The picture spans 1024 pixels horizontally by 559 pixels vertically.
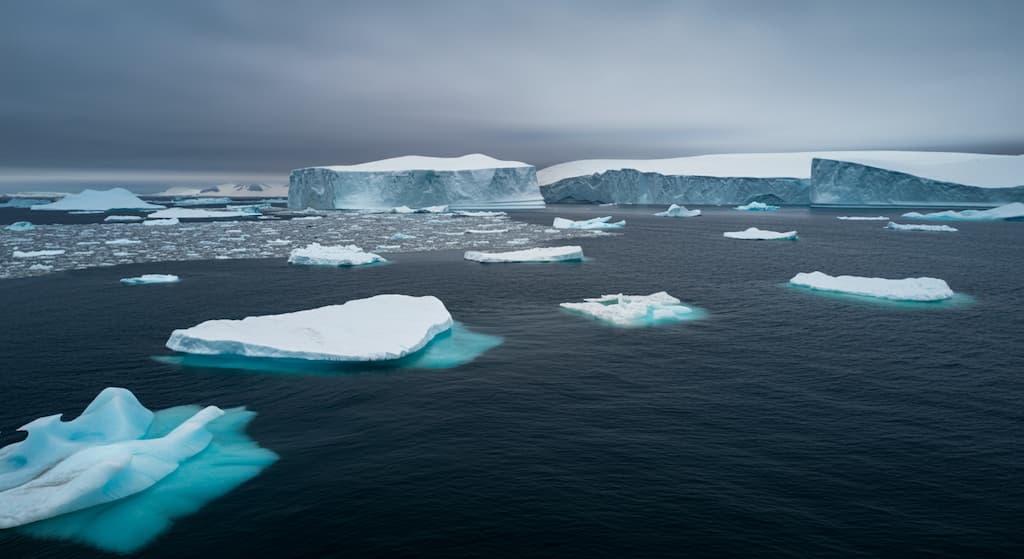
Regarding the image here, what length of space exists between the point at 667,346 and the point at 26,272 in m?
25.6

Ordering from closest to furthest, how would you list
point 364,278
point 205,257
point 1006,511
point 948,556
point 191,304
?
point 948,556 → point 1006,511 → point 191,304 → point 364,278 → point 205,257

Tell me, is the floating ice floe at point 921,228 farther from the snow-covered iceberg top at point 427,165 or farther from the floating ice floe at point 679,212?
the snow-covered iceberg top at point 427,165

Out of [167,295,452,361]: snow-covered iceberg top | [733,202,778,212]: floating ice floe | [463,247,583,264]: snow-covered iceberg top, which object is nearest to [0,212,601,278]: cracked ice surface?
[463,247,583,264]: snow-covered iceberg top

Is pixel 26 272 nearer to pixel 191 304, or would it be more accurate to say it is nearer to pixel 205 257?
pixel 205 257

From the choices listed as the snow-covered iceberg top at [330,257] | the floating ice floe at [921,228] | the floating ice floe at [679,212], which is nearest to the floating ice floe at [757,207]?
the floating ice floe at [679,212]

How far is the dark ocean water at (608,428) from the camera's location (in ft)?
22.5

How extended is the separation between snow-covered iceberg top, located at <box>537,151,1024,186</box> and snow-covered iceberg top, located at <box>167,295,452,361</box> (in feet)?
203

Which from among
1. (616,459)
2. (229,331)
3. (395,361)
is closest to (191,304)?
(229,331)

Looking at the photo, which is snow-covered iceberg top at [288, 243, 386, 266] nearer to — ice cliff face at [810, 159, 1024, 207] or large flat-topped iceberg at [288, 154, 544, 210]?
large flat-topped iceberg at [288, 154, 544, 210]

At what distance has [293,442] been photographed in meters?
9.23

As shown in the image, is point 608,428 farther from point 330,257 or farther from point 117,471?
point 330,257

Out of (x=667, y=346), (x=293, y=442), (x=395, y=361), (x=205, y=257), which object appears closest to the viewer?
(x=293, y=442)

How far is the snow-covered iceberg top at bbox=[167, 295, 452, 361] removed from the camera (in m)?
12.9

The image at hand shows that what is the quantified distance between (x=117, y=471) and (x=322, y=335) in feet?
20.0
